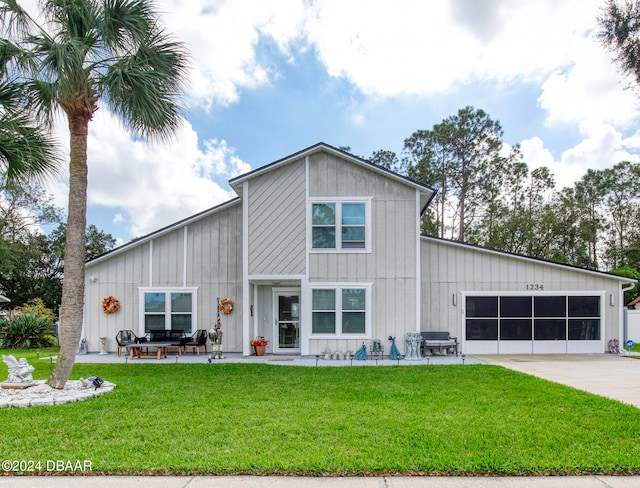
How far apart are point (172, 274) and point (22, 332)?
7916 millimetres

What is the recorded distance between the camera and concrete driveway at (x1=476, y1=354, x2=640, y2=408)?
7.81 m

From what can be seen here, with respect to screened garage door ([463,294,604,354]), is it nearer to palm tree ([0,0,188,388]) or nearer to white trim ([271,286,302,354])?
white trim ([271,286,302,354])

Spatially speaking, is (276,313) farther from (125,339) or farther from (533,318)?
(533,318)

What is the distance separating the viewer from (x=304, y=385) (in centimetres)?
798

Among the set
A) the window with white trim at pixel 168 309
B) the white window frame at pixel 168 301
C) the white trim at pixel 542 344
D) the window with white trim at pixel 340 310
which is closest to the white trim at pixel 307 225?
the window with white trim at pixel 340 310

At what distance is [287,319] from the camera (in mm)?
12953

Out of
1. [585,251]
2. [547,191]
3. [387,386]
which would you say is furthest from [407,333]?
[585,251]

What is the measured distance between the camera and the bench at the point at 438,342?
12.2m

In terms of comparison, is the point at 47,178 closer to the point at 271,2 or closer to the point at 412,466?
the point at 271,2

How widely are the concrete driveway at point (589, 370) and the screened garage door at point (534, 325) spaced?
460 millimetres

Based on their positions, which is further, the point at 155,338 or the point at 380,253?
the point at 155,338

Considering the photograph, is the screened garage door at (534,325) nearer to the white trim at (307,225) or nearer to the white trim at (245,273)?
the white trim at (307,225)

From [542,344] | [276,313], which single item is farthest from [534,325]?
[276,313]

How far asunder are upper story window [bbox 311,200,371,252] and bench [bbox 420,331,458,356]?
354 centimetres
